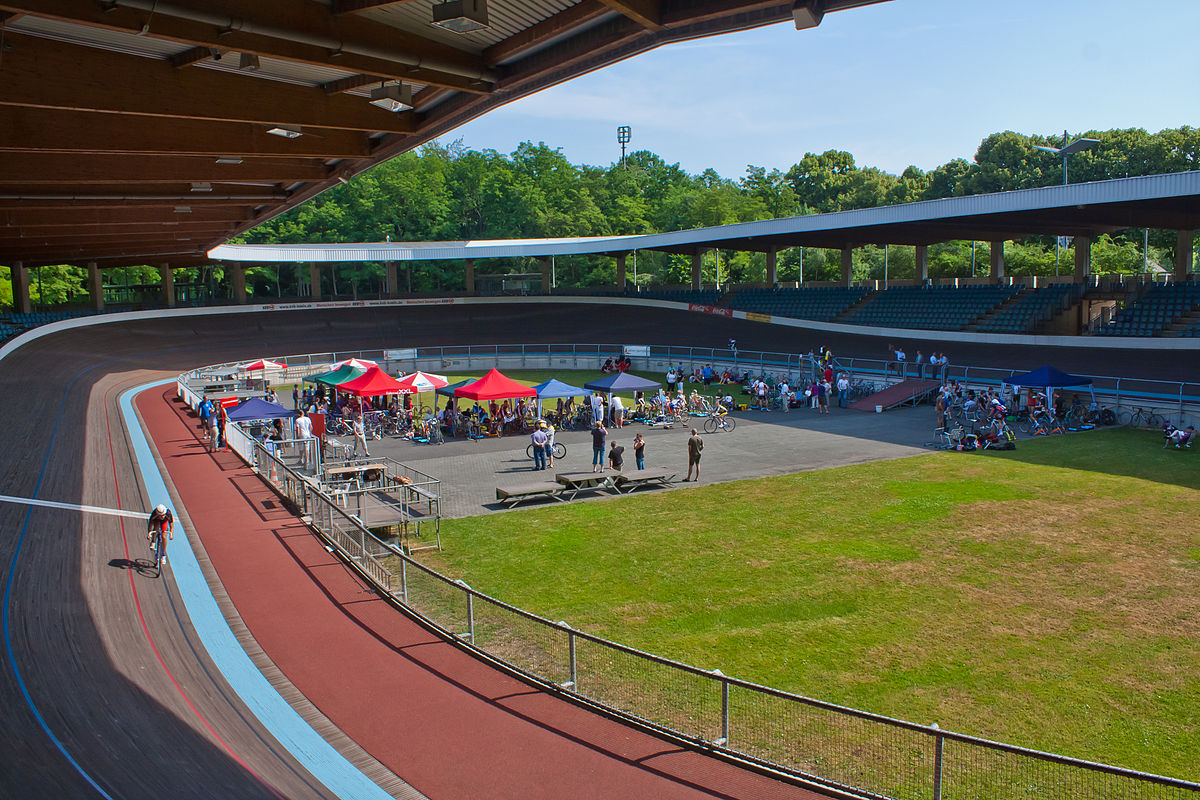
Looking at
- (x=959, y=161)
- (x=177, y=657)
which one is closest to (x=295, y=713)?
(x=177, y=657)

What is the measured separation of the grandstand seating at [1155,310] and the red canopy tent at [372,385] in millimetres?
28974

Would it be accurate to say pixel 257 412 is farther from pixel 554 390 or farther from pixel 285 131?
pixel 285 131

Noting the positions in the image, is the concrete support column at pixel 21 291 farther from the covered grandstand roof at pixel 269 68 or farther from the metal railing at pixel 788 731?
the metal railing at pixel 788 731

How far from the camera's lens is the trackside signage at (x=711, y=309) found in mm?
52594

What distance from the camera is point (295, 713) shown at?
8.80 m

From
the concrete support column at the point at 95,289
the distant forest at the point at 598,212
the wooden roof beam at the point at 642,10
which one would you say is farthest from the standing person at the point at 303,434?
the distant forest at the point at 598,212

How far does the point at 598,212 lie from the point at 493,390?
62772 mm

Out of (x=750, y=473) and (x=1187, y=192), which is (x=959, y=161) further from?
(x=750, y=473)

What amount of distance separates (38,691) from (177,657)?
1.48 m

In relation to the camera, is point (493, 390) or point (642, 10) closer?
point (642, 10)

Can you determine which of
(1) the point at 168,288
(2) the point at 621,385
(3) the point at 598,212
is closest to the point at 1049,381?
(2) the point at 621,385

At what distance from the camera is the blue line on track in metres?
7.61

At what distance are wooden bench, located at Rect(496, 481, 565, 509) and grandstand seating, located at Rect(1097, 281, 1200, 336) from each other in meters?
27.2

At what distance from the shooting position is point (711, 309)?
176 ft
